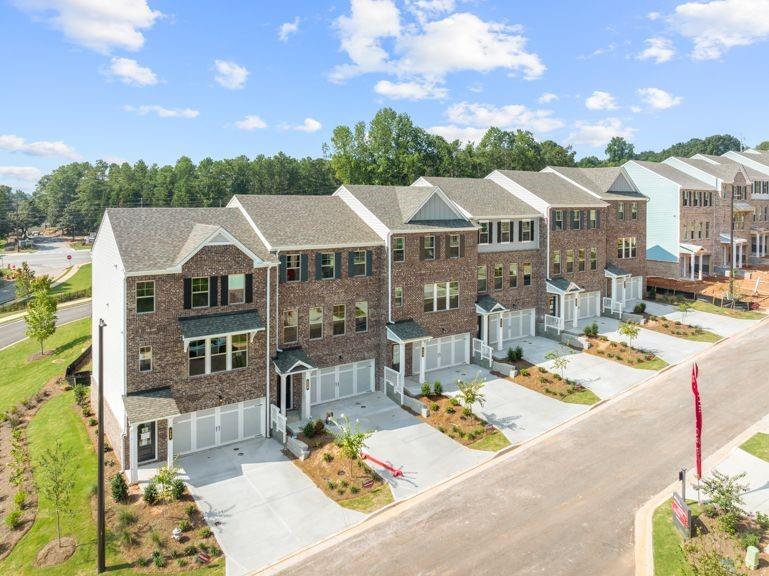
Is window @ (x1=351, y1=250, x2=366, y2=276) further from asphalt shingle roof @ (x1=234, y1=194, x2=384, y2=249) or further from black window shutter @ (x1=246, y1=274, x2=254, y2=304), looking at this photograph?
black window shutter @ (x1=246, y1=274, x2=254, y2=304)

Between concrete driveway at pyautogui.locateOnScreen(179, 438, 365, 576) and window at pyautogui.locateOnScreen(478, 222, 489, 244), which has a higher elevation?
window at pyautogui.locateOnScreen(478, 222, 489, 244)

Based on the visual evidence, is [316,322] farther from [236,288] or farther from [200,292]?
[200,292]

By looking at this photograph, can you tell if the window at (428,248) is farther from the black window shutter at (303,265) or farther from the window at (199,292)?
the window at (199,292)

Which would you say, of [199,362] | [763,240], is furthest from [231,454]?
[763,240]

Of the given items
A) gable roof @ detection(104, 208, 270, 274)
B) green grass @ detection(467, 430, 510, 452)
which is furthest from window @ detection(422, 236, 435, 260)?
green grass @ detection(467, 430, 510, 452)

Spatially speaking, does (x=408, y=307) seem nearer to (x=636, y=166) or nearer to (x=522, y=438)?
(x=522, y=438)

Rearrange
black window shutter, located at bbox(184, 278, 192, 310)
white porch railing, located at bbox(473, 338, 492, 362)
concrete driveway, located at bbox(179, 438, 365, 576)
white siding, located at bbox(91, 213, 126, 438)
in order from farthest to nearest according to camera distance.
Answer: white porch railing, located at bbox(473, 338, 492, 362) → black window shutter, located at bbox(184, 278, 192, 310) → white siding, located at bbox(91, 213, 126, 438) → concrete driveway, located at bbox(179, 438, 365, 576)

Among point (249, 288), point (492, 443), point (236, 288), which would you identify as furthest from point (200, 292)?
point (492, 443)
